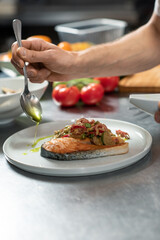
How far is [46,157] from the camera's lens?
132 centimetres

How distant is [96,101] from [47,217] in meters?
1.17

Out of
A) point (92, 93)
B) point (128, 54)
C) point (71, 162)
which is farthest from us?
point (92, 93)

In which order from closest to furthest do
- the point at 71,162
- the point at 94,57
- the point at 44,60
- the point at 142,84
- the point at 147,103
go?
1. the point at 71,162
2. the point at 147,103
3. the point at 44,60
4. the point at 94,57
5. the point at 142,84

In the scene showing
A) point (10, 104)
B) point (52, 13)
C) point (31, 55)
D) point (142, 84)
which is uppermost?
point (31, 55)

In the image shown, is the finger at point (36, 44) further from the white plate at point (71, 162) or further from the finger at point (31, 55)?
the white plate at point (71, 162)

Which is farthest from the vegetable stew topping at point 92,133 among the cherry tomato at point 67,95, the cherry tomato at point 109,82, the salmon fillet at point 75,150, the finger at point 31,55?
the cherry tomato at point 109,82

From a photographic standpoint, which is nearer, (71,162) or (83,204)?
(83,204)

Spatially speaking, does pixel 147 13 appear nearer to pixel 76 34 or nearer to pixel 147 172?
pixel 76 34

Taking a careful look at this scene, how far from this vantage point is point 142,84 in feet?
7.56

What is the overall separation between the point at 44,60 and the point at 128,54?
537 millimetres

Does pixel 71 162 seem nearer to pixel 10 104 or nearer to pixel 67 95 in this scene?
pixel 10 104

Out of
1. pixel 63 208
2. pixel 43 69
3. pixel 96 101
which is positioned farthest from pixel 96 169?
pixel 96 101

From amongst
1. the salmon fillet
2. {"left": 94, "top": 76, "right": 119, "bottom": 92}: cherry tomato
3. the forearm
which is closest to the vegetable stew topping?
the salmon fillet

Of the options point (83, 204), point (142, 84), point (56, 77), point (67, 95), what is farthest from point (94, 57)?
point (83, 204)
